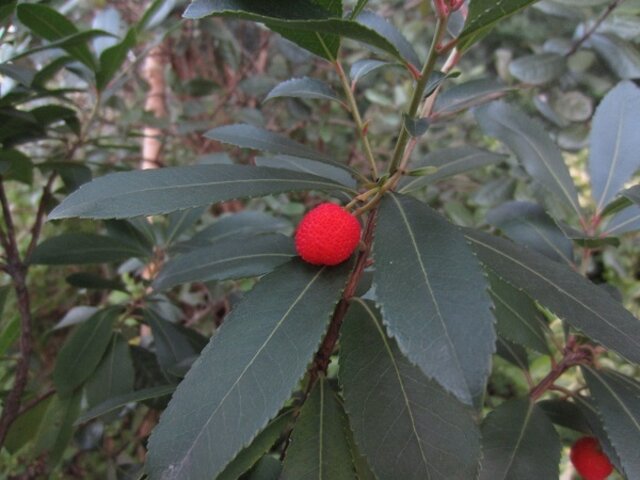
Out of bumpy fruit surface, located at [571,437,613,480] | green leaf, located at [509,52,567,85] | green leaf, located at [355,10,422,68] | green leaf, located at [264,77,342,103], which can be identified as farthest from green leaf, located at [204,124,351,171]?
green leaf, located at [509,52,567,85]

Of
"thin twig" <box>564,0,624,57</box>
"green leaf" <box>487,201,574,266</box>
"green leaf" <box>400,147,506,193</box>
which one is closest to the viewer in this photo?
"green leaf" <box>400,147,506,193</box>

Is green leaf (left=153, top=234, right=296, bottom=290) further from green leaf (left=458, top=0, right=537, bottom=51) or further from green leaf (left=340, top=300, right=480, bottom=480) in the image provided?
green leaf (left=458, top=0, right=537, bottom=51)

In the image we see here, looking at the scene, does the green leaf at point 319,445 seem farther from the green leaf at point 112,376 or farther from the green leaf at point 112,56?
the green leaf at point 112,56

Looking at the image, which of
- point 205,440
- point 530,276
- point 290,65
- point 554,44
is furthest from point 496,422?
point 290,65

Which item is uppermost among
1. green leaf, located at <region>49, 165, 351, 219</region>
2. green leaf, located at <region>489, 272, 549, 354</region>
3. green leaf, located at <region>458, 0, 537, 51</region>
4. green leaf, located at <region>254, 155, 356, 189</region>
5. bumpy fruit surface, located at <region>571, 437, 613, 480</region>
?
green leaf, located at <region>458, 0, 537, 51</region>

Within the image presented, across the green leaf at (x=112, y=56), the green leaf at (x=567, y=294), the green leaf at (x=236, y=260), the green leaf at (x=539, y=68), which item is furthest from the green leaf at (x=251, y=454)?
the green leaf at (x=539, y=68)

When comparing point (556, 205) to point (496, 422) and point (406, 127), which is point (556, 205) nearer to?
point (496, 422)
